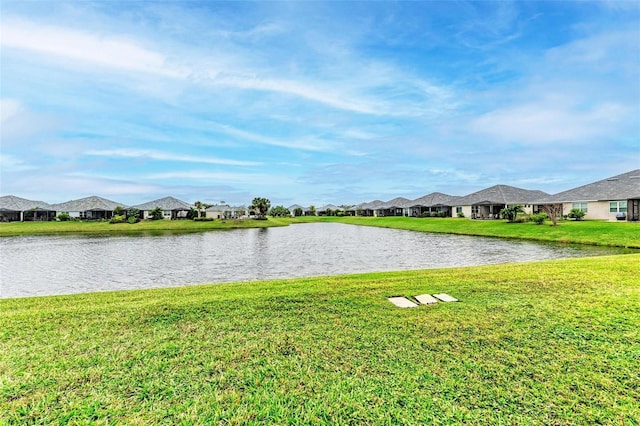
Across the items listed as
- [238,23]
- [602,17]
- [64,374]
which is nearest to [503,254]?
[602,17]

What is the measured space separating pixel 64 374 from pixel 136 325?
145 centimetres

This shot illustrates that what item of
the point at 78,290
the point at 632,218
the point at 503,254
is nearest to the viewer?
the point at 78,290

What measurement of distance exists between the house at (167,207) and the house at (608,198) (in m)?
59.5

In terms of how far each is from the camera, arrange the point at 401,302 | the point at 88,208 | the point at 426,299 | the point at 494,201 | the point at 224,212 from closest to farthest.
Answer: the point at 401,302 → the point at 426,299 → the point at 494,201 → the point at 88,208 → the point at 224,212

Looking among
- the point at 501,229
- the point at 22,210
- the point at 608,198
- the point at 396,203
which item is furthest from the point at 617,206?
the point at 22,210

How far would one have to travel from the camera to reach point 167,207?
2564 inches

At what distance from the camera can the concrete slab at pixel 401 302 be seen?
565cm

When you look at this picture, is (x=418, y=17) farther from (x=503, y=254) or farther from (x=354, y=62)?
(x=503, y=254)

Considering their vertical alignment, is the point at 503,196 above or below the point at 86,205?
below

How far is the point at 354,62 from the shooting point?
2328 centimetres

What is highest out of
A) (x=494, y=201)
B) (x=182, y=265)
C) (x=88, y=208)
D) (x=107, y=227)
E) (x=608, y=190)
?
(x=88, y=208)

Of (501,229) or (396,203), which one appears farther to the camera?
(396,203)

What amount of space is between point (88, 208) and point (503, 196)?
2724 inches

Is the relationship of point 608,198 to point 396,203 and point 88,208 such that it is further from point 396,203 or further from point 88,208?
point 88,208
